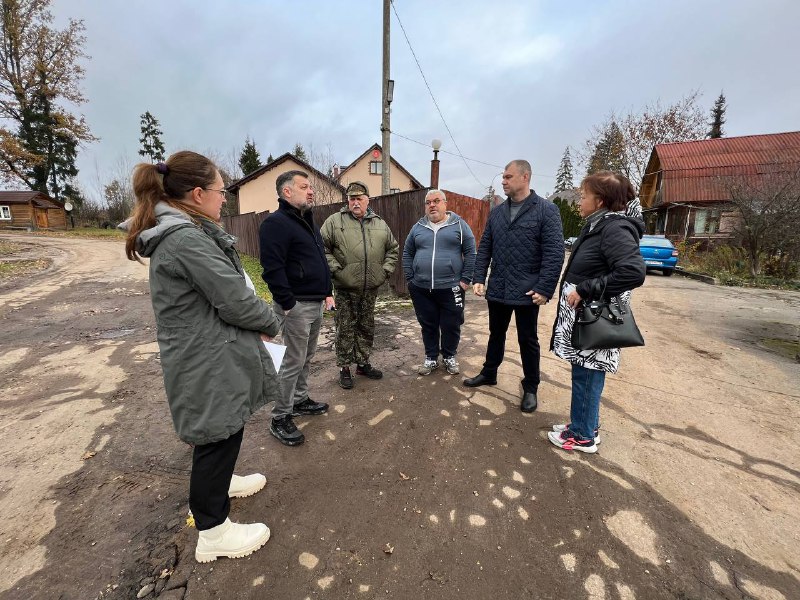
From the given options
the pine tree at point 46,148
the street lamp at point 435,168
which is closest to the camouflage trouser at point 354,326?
the street lamp at point 435,168

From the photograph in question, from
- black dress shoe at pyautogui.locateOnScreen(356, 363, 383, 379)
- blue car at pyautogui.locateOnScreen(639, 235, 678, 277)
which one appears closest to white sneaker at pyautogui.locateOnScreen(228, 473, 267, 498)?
black dress shoe at pyautogui.locateOnScreen(356, 363, 383, 379)

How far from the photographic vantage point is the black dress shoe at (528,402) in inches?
123

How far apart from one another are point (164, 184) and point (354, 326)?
7.61ft

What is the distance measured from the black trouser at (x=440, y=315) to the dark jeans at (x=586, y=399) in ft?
4.70

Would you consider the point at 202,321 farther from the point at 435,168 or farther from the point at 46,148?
the point at 46,148

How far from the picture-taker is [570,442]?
2.60 m

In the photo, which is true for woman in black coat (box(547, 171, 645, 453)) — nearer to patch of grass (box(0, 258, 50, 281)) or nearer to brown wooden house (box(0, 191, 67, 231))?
patch of grass (box(0, 258, 50, 281))

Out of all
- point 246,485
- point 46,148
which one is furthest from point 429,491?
point 46,148

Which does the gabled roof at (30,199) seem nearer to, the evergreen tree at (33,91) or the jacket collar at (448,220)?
the evergreen tree at (33,91)

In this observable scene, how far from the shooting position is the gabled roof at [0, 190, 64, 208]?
31766mm

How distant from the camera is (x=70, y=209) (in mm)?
33375

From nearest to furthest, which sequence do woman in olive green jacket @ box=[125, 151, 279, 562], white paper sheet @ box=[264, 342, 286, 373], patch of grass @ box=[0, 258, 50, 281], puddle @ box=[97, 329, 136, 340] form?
woman in olive green jacket @ box=[125, 151, 279, 562], white paper sheet @ box=[264, 342, 286, 373], puddle @ box=[97, 329, 136, 340], patch of grass @ box=[0, 258, 50, 281]

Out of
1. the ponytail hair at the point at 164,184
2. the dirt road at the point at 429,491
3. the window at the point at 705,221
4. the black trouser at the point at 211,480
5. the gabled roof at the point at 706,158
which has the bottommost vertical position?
the dirt road at the point at 429,491

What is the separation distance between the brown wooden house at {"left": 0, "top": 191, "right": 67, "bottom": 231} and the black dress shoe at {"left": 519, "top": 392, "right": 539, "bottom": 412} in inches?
1657
